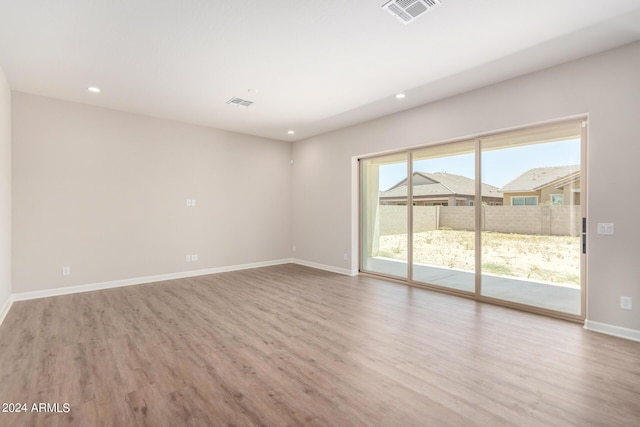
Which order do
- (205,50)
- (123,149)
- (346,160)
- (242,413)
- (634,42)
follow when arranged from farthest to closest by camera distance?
(346,160) → (123,149) → (205,50) → (634,42) → (242,413)

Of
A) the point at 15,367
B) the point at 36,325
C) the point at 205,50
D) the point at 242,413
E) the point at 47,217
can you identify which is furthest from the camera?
the point at 47,217

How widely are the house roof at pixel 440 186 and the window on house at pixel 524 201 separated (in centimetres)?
19

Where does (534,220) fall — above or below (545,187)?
below

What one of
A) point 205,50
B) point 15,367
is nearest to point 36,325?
point 15,367

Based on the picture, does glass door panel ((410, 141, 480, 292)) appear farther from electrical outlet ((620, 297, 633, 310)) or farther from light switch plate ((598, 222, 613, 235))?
electrical outlet ((620, 297, 633, 310))

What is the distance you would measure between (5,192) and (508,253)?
667 centimetres

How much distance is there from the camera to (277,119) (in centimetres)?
568

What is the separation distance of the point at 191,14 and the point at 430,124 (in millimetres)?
3554

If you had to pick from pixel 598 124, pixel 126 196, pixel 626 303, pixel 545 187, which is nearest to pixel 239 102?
pixel 126 196

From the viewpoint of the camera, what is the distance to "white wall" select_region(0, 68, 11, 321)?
147 inches

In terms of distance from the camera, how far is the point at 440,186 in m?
4.91

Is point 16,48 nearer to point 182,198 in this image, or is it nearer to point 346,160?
point 182,198

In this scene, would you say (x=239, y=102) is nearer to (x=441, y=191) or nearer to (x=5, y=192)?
(x=5, y=192)

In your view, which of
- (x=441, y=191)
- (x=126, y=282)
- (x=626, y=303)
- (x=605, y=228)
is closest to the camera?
(x=626, y=303)
